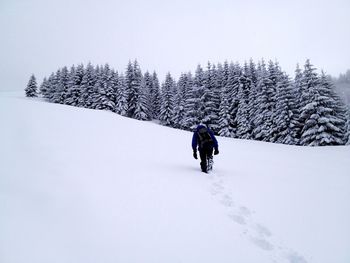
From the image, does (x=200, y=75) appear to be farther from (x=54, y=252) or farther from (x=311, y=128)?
(x=54, y=252)

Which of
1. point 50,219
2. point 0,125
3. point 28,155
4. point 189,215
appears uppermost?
point 0,125

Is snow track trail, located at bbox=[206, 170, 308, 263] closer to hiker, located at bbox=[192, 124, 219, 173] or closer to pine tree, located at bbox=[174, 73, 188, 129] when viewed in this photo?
hiker, located at bbox=[192, 124, 219, 173]

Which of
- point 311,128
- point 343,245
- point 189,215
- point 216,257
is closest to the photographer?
point 216,257

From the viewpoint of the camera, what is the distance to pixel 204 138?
24.6 ft

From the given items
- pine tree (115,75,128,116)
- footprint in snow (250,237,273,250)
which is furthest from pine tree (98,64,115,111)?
footprint in snow (250,237,273,250)

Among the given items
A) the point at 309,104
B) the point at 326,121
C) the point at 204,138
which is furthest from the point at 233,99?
the point at 204,138

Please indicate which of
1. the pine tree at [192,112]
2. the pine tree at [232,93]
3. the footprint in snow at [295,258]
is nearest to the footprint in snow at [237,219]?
the footprint in snow at [295,258]

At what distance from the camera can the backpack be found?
24.1 ft

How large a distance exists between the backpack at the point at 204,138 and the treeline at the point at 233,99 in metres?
19.2

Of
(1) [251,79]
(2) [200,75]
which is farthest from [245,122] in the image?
(2) [200,75]

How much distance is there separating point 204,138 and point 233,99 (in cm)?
3080

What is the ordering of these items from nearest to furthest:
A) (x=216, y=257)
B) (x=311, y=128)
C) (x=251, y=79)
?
(x=216, y=257) < (x=311, y=128) < (x=251, y=79)

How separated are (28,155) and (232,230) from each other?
16.2ft

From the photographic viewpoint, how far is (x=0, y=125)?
23.7 ft
